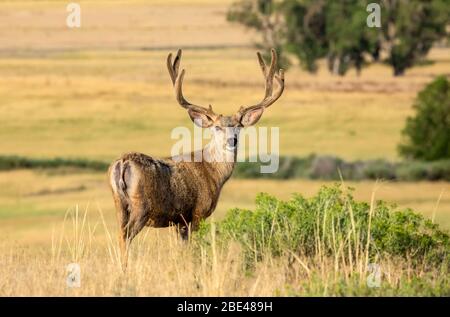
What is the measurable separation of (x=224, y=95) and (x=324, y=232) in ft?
174

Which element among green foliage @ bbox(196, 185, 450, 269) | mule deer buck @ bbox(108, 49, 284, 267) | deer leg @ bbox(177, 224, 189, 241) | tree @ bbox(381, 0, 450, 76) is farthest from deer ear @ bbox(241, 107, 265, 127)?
tree @ bbox(381, 0, 450, 76)

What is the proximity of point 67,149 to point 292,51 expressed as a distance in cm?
3452

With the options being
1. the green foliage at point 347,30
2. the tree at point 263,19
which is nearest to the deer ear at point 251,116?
the green foliage at point 347,30

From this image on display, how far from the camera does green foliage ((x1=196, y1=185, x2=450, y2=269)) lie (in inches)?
470

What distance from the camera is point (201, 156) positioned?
43.6 feet

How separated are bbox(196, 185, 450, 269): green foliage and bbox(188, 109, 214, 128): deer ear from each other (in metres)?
0.93

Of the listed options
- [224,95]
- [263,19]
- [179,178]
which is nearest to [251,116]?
[179,178]

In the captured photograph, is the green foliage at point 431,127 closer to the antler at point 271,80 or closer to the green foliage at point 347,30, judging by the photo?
the antler at point 271,80

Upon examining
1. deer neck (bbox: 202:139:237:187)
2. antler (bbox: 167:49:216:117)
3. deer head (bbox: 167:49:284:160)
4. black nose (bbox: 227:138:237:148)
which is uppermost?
antler (bbox: 167:49:216:117)

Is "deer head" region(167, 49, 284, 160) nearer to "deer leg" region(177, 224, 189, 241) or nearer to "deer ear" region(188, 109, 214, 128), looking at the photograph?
"deer ear" region(188, 109, 214, 128)

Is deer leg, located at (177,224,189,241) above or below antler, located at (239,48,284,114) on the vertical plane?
below

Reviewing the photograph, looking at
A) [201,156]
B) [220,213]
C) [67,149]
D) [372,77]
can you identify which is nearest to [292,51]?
[372,77]

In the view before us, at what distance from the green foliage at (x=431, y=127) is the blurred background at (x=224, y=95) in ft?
0.17

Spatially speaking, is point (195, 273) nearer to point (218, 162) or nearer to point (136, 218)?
point (136, 218)
